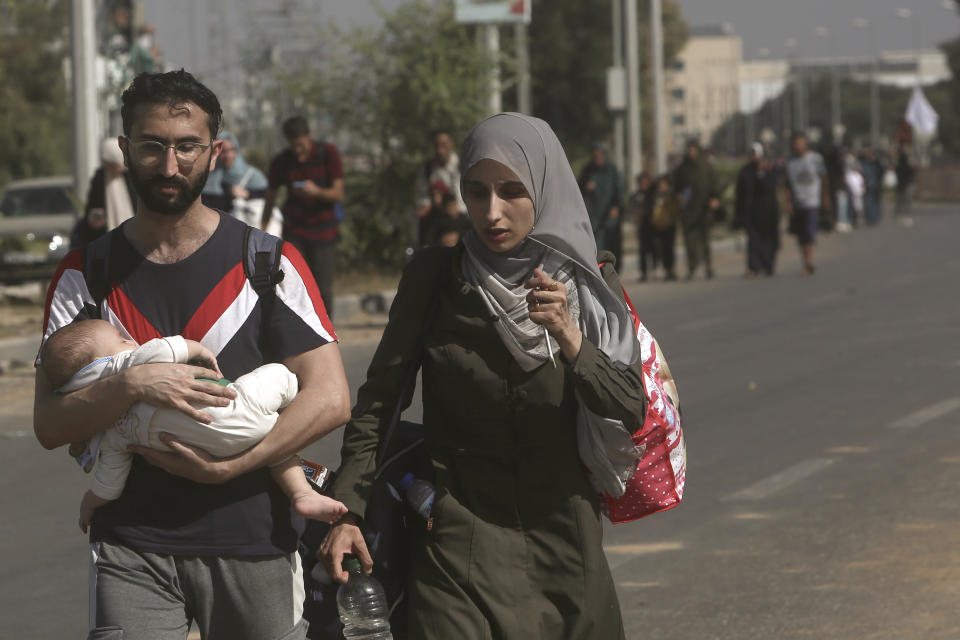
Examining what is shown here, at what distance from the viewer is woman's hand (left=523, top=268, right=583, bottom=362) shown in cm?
348

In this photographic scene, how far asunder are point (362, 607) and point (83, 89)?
15.7m

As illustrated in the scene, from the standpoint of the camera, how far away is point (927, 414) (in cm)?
1038

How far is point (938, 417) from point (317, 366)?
7.35 metres

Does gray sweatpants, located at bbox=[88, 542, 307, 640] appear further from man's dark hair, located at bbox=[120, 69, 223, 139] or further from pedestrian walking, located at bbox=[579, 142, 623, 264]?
pedestrian walking, located at bbox=[579, 142, 623, 264]

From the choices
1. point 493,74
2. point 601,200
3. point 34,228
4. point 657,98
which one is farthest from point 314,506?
point 657,98

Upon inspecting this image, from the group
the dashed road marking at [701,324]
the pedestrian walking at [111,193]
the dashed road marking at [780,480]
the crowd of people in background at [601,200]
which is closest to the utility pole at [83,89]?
the crowd of people in background at [601,200]

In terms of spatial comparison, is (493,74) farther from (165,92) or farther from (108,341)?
(108,341)

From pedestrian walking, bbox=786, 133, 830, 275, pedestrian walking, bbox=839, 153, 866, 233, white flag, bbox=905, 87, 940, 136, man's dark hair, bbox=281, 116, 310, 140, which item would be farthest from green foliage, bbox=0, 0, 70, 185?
man's dark hair, bbox=281, 116, 310, 140

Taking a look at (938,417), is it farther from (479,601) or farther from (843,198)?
(843,198)

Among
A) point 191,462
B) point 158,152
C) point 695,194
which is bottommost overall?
point 695,194

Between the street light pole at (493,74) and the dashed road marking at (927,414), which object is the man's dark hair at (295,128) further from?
the street light pole at (493,74)

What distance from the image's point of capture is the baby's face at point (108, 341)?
338 centimetres

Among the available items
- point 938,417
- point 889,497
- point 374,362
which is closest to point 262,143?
point 938,417

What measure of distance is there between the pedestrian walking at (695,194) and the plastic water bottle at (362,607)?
1937 cm
